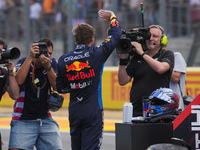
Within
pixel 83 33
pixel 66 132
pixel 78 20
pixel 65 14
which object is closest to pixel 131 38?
pixel 83 33

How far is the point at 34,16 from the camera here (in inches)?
587

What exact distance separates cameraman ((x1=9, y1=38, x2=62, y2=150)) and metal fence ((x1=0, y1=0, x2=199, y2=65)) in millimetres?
7755

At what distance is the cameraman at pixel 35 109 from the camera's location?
547cm

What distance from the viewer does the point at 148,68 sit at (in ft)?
18.7

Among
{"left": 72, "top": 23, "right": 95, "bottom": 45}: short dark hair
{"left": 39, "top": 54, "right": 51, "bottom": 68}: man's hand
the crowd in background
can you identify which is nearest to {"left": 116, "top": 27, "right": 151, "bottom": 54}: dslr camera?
{"left": 72, "top": 23, "right": 95, "bottom": 45}: short dark hair

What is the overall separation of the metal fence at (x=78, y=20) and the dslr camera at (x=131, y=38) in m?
7.52

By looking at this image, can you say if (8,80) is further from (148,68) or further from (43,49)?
(148,68)

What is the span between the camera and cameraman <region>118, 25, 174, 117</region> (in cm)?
556

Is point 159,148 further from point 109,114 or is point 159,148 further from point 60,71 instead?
point 109,114

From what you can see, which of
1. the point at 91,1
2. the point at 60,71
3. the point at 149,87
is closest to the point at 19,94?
the point at 60,71

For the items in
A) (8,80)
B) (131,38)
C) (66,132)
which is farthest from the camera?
(66,132)

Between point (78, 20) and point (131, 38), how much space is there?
28.5 ft

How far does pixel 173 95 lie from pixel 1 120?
814 centimetres

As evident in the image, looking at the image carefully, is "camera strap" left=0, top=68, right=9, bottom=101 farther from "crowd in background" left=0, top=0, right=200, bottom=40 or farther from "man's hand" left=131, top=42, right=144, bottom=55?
"crowd in background" left=0, top=0, right=200, bottom=40
